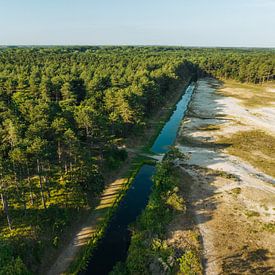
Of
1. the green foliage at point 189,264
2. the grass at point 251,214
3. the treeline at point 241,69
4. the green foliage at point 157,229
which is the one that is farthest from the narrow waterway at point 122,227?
the treeline at point 241,69

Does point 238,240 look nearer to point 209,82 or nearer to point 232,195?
point 232,195

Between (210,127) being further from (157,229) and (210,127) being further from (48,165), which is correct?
(48,165)

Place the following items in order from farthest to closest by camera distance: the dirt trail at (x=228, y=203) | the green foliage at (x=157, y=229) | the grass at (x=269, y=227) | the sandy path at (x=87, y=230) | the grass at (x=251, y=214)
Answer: the grass at (x=251, y=214) < the grass at (x=269, y=227) < the dirt trail at (x=228, y=203) < the sandy path at (x=87, y=230) < the green foliage at (x=157, y=229)

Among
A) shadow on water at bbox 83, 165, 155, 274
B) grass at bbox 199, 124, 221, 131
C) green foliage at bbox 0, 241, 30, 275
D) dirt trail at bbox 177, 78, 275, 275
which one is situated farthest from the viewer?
grass at bbox 199, 124, 221, 131

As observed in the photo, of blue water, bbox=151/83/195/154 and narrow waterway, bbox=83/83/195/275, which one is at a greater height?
blue water, bbox=151/83/195/154

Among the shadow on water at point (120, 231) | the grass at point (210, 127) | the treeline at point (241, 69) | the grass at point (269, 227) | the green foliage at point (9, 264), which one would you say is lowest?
the shadow on water at point (120, 231)

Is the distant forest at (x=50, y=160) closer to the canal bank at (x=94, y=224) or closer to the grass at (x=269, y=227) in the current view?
the canal bank at (x=94, y=224)

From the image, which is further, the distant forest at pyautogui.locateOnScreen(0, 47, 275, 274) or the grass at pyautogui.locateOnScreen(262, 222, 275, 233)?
the grass at pyautogui.locateOnScreen(262, 222, 275, 233)

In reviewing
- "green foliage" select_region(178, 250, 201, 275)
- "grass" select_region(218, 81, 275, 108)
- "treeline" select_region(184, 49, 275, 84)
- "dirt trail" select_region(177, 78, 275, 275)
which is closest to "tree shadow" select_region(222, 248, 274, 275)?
"dirt trail" select_region(177, 78, 275, 275)

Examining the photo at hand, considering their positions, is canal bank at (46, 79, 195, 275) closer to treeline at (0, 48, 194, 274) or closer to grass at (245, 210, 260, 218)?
treeline at (0, 48, 194, 274)
